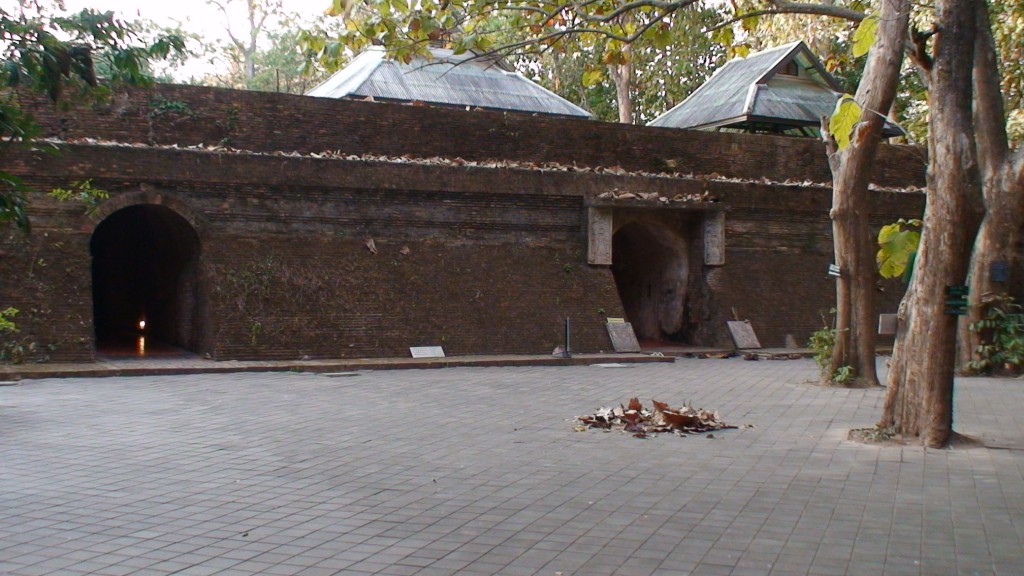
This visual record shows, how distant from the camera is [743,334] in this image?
18.8m

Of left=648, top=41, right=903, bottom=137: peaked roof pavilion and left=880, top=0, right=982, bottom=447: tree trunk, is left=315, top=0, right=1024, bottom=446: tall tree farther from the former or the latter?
left=648, top=41, right=903, bottom=137: peaked roof pavilion

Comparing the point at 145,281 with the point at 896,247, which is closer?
the point at 896,247

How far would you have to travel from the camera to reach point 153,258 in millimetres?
19031

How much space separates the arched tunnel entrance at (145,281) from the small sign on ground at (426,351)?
11.5 feet

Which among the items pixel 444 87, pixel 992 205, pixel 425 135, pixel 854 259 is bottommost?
pixel 854 259

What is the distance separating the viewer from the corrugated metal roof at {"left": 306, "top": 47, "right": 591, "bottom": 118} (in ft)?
72.2

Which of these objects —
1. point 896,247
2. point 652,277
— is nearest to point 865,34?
point 896,247

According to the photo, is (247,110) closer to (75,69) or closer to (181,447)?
(181,447)

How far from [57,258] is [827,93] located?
17637 mm

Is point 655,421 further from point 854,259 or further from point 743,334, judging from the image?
point 743,334

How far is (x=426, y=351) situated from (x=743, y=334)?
6525 mm

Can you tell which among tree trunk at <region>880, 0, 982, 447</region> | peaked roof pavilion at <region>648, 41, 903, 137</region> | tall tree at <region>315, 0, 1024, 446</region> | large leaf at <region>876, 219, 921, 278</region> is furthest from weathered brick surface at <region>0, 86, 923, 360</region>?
tree trunk at <region>880, 0, 982, 447</region>

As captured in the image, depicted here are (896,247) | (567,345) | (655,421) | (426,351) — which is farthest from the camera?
(567,345)

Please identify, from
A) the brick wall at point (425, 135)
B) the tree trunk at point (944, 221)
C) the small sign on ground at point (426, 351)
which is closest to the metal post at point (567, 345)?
the small sign on ground at point (426, 351)
